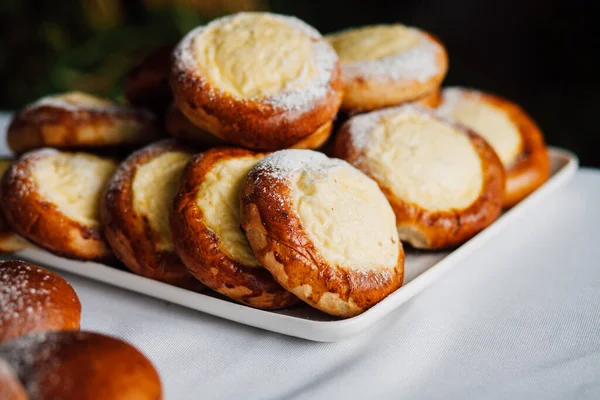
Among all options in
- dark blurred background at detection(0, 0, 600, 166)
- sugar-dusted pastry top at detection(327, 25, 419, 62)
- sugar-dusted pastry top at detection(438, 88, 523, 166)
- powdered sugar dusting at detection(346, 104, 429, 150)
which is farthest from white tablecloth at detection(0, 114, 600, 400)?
dark blurred background at detection(0, 0, 600, 166)

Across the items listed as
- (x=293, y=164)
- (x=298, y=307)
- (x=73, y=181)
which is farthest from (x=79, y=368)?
(x=73, y=181)

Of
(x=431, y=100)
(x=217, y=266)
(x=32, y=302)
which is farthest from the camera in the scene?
(x=431, y=100)

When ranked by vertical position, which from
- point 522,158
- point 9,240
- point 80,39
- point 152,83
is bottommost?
point 80,39

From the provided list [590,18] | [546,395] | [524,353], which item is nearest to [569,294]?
[524,353]

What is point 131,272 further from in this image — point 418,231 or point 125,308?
point 418,231

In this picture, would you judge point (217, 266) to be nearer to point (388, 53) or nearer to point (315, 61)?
point (315, 61)
